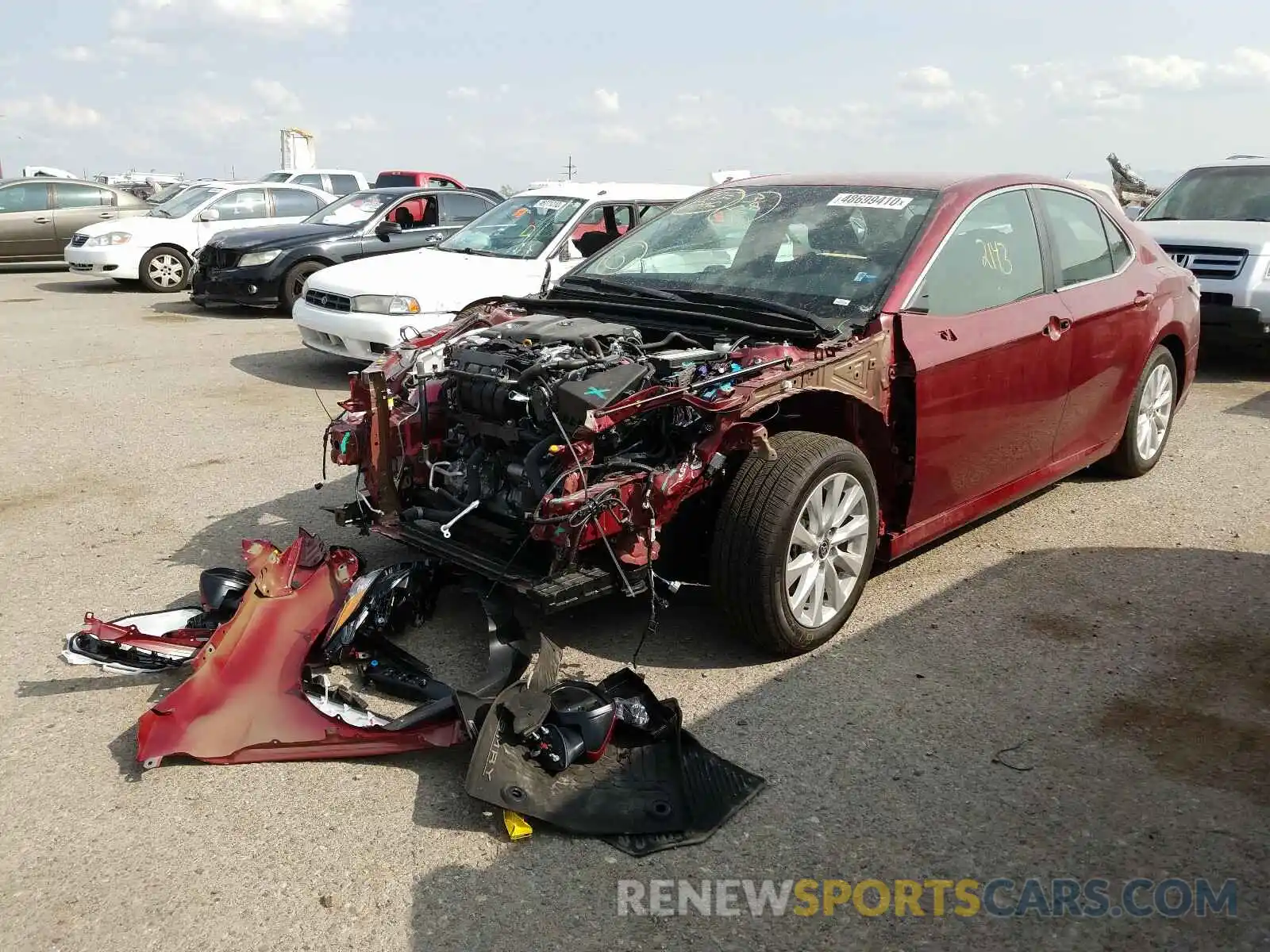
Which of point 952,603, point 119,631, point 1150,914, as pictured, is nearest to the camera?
point 1150,914

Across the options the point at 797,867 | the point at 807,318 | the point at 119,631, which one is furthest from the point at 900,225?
the point at 119,631

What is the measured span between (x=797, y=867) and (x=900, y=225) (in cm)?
292

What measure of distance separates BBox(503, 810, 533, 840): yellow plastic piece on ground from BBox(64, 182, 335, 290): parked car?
14.2 meters

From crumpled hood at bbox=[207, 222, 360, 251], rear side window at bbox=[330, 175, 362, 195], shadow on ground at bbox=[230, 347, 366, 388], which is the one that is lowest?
shadow on ground at bbox=[230, 347, 366, 388]

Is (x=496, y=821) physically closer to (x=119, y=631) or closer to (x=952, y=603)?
(x=119, y=631)

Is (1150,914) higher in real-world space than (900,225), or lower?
lower

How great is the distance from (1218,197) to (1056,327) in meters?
7.04

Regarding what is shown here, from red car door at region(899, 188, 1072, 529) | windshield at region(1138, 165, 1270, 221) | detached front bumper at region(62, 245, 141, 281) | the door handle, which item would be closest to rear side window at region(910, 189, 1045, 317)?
red car door at region(899, 188, 1072, 529)

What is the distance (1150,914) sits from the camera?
2768 mm

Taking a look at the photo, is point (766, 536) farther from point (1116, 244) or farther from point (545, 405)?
point (1116, 244)

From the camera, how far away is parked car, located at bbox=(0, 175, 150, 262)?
1820 centimetres

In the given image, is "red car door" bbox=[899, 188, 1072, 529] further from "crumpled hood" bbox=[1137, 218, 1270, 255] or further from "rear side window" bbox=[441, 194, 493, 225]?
"rear side window" bbox=[441, 194, 493, 225]

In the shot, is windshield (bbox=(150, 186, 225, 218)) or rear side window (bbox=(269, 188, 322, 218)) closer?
windshield (bbox=(150, 186, 225, 218))

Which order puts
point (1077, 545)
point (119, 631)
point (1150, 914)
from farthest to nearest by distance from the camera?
point (1077, 545)
point (119, 631)
point (1150, 914)
